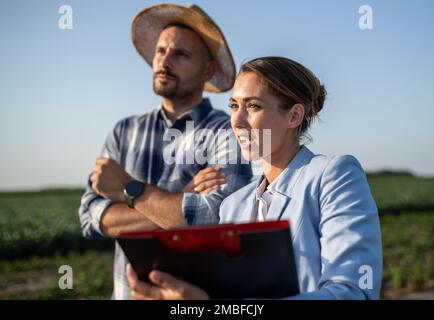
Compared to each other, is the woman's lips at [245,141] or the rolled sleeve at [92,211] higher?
the woman's lips at [245,141]

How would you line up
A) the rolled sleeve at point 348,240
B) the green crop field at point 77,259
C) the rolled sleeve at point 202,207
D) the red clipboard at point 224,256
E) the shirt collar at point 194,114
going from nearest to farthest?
the red clipboard at point 224,256 < the rolled sleeve at point 348,240 < the rolled sleeve at point 202,207 < the shirt collar at point 194,114 < the green crop field at point 77,259

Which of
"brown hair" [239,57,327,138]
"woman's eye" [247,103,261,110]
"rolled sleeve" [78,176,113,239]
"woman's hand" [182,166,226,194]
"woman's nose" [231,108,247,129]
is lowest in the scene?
"rolled sleeve" [78,176,113,239]

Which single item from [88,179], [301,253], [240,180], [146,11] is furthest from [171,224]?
[146,11]

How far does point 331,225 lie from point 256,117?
0.44 meters

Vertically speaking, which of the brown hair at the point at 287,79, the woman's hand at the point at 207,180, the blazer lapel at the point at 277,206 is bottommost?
the woman's hand at the point at 207,180

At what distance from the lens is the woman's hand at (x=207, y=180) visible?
2658 mm

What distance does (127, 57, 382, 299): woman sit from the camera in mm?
1631

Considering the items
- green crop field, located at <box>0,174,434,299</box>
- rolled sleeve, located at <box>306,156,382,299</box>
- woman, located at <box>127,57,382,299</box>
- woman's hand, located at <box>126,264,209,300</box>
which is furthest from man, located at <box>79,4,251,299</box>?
green crop field, located at <box>0,174,434,299</box>

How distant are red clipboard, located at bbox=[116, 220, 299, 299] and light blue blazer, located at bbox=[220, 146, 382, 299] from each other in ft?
0.31

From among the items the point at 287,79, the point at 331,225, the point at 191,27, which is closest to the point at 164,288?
the point at 331,225

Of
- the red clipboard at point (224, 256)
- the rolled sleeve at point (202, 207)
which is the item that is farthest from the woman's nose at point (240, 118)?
the rolled sleeve at point (202, 207)

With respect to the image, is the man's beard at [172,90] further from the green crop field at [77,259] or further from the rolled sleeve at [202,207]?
A: the green crop field at [77,259]

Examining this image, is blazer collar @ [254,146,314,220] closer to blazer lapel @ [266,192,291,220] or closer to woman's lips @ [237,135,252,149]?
blazer lapel @ [266,192,291,220]

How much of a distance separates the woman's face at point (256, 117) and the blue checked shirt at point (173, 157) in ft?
2.37
